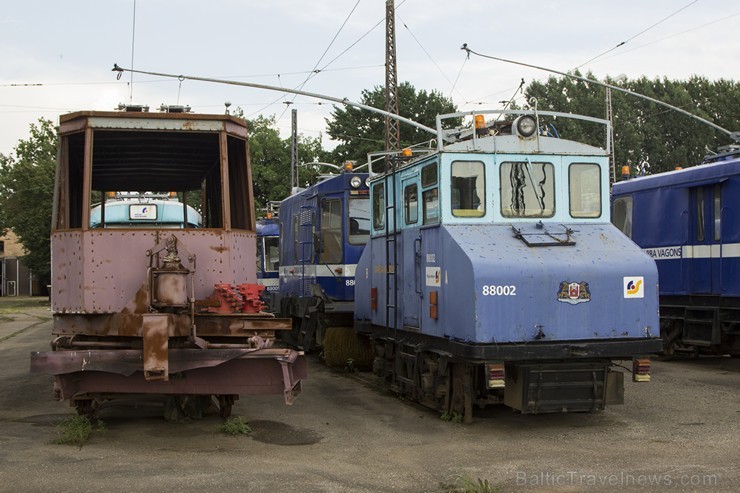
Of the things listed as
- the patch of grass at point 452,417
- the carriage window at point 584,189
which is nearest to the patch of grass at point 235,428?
the patch of grass at point 452,417

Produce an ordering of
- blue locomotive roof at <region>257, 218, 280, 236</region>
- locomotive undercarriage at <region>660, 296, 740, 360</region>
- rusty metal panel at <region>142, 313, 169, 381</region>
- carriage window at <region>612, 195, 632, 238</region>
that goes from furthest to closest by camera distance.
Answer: blue locomotive roof at <region>257, 218, 280, 236</region>
carriage window at <region>612, 195, 632, 238</region>
locomotive undercarriage at <region>660, 296, 740, 360</region>
rusty metal panel at <region>142, 313, 169, 381</region>

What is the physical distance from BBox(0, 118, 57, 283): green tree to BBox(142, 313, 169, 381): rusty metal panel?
162ft

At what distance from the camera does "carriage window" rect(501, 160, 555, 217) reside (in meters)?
10.8

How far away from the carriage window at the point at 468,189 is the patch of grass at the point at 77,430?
475 centimetres

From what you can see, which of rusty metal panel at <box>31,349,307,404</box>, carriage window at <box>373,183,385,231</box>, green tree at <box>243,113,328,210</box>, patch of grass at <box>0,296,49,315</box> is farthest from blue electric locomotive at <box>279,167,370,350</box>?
green tree at <box>243,113,328,210</box>

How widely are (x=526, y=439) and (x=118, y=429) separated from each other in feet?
15.0

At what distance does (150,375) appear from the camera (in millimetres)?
8711

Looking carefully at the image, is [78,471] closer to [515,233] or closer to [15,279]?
[515,233]

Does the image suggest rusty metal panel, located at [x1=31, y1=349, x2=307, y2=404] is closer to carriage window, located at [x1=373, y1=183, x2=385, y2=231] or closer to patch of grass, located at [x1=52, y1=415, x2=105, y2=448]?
patch of grass, located at [x1=52, y1=415, x2=105, y2=448]

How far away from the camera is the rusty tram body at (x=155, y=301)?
911cm

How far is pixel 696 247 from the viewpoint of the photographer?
16328 mm

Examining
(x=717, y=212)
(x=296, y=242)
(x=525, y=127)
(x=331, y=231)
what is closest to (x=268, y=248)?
(x=296, y=242)

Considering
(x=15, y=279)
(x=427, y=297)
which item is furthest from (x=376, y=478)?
(x=15, y=279)

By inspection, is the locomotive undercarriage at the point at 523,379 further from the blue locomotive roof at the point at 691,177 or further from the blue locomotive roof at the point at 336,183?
the blue locomotive roof at the point at 691,177
